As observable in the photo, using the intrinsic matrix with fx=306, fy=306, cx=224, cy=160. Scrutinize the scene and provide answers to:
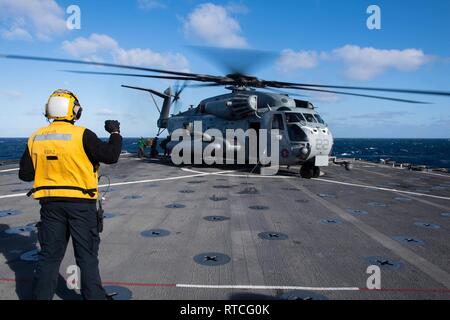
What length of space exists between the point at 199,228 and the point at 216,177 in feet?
23.5

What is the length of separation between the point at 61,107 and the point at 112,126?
53 cm

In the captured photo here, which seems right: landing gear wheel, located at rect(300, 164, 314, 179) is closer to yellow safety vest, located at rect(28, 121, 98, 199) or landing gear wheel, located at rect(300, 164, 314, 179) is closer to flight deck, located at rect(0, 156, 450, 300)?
flight deck, located at rect(0, 156, 450, 300)

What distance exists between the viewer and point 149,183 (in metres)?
11.2

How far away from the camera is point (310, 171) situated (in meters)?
13.2

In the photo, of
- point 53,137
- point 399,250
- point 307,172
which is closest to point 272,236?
point 399,250

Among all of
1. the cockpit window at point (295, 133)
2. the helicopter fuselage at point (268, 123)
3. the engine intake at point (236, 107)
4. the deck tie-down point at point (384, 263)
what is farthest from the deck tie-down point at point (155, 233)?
the engine intake at point (236, 107)

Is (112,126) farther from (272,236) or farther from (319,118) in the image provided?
(319,118)

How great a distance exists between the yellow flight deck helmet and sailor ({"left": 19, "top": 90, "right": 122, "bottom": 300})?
6.5 inches

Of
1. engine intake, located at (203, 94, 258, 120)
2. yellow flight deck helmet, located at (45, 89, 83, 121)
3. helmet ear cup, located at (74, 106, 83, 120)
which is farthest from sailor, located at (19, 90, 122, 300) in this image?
engine intake, located at (203, 94, 258, 120)

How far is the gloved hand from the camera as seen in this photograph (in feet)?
11.1

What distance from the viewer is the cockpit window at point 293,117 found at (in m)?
13.0

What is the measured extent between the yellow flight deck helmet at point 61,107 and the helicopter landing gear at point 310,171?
11258mm

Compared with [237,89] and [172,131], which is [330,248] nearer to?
[237,89]

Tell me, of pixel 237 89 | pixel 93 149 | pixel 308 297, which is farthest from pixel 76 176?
pixel 237 89
